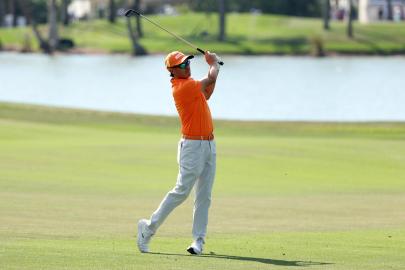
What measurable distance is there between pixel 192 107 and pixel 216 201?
559 cm

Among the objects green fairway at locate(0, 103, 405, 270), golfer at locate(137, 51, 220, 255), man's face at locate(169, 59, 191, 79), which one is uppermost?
man's face at locate(169, 59, 191, 79)

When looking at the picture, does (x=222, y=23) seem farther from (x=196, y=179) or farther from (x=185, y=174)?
(x=185, y=174)

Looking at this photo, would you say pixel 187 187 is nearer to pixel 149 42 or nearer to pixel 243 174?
pixel 243 174

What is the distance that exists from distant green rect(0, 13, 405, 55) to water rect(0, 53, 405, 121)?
10.1 ft

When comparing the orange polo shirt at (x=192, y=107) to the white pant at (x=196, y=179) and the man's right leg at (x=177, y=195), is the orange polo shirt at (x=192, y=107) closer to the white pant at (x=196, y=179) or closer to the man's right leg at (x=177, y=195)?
the white pant at (x=196, y=179)

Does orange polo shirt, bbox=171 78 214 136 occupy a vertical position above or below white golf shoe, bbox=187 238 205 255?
above

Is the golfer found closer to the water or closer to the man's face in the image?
the man's face

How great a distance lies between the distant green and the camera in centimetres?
9962

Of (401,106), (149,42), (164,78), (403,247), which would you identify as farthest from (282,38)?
(403,247)

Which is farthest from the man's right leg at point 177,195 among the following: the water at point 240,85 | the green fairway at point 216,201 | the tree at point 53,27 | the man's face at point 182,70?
the tree at point 53,27

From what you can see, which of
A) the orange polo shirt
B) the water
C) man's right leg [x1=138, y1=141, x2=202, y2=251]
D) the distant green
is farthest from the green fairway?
the distant green

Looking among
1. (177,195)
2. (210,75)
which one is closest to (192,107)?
(210,75)

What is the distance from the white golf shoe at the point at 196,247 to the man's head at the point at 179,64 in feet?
5.27

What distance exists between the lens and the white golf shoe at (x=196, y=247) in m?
12.1
